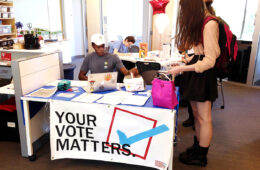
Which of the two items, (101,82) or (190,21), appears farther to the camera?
(101,82)

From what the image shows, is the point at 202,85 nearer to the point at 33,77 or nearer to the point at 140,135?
the point at 140,135

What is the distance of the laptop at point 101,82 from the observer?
2264 millimetres

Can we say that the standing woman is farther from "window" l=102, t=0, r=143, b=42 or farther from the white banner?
"window" l=102, t=0, r=143, b=42

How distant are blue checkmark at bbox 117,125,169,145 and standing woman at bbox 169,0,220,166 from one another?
0.37 metres

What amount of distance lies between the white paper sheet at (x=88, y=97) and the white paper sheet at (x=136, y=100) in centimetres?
27

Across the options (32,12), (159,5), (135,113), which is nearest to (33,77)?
(135,113)

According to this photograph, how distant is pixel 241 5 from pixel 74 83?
14.9ft

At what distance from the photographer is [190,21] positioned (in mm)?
1856

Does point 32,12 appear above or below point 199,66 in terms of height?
above

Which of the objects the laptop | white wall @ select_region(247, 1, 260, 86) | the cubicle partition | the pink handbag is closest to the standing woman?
the pink handbag

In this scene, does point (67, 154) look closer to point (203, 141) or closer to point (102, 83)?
point (102, 83)

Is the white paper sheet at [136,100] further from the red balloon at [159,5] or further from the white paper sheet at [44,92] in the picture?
the red balloon at [159,5]

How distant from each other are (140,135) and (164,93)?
437mm

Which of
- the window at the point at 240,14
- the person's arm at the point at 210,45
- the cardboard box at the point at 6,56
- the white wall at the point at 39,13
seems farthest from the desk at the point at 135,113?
the white wall at the point at 39,13
